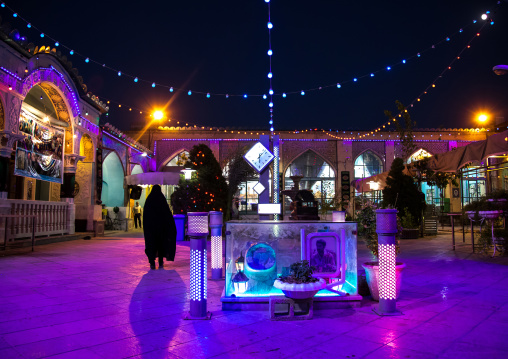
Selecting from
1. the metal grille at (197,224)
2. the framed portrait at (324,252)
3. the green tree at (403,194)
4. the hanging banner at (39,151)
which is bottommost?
the framed portrait at (324,252)

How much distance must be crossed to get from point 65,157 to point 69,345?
11.6 metres

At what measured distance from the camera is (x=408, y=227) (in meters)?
13.2

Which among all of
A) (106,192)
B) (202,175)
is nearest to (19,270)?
(202,175)

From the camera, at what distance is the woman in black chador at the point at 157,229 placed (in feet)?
23.5

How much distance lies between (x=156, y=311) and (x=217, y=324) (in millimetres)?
861

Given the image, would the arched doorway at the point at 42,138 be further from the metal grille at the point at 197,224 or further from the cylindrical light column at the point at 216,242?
the metal grille at the point at 197,224

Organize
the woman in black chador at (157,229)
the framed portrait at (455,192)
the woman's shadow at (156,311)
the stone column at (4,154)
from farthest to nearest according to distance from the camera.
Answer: the framed portrait at (455,192), the stone column at (4,154), the woman in black chador at (157,229), the woman's shadow at (156,311)

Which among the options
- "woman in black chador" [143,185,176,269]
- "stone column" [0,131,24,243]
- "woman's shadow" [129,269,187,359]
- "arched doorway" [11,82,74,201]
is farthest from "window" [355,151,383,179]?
"woman's shadow" [129,269,187,359]

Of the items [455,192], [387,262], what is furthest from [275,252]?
[455,192]

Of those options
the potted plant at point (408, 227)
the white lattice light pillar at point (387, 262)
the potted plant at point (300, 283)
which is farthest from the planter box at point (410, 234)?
the potted plant at point (300, 283)

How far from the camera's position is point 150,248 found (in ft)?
23.4

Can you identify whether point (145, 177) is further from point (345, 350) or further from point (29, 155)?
point (345, 350)

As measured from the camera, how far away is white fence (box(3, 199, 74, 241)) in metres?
10.0

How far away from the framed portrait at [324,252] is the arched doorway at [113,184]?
615 inches
